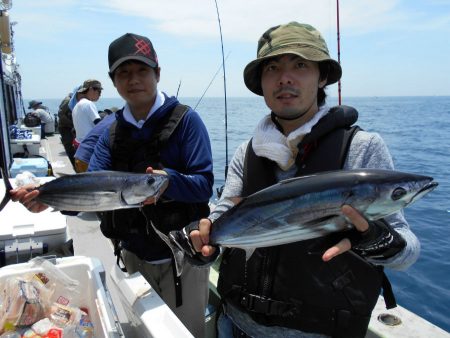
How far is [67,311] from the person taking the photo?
210 centimetres

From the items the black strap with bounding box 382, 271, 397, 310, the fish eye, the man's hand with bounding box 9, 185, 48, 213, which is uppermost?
the fish eye

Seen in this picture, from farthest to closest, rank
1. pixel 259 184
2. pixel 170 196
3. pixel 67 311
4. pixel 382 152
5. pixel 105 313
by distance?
pixel 170 196 → pixel 67 311 → pixel 105 313 → pixel 259 184 → pixel 382 152

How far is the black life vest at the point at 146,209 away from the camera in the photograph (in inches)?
99.3

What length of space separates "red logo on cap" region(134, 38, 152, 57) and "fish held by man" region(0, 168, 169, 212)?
0.85 metres

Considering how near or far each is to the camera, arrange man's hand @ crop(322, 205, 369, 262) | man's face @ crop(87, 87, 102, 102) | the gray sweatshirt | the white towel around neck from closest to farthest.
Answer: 1. man's hand @ crop(322, 205, 369, 262)
2. the gray sweatshirt
3. the white towel around neck
4. man's face @ crop(87, 87, 102, 102)

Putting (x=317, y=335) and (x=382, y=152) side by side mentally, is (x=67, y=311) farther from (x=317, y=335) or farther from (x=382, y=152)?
(x=382, y=152)

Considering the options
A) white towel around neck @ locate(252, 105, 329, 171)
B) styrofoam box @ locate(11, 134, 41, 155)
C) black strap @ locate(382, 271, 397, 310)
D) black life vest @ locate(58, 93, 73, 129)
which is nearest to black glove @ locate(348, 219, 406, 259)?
black strap @ locate(382, 271, 397, 310)

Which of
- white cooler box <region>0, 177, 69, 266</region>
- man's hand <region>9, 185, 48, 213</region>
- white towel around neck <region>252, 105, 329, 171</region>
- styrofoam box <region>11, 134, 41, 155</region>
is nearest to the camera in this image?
white towel around neck <region>252, 105, 329, 171</region>

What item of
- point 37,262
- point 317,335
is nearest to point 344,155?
point 317,335

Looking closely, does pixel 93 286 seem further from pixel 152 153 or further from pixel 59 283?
pixel 152 153

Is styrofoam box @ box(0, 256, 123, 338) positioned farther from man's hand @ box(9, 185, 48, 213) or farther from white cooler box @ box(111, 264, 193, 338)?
man's hand @ box(9, 185, 48, 213)

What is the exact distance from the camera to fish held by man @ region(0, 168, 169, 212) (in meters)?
2.17

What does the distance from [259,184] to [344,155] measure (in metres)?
0.42

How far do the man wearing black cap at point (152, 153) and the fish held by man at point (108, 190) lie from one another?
19cm
